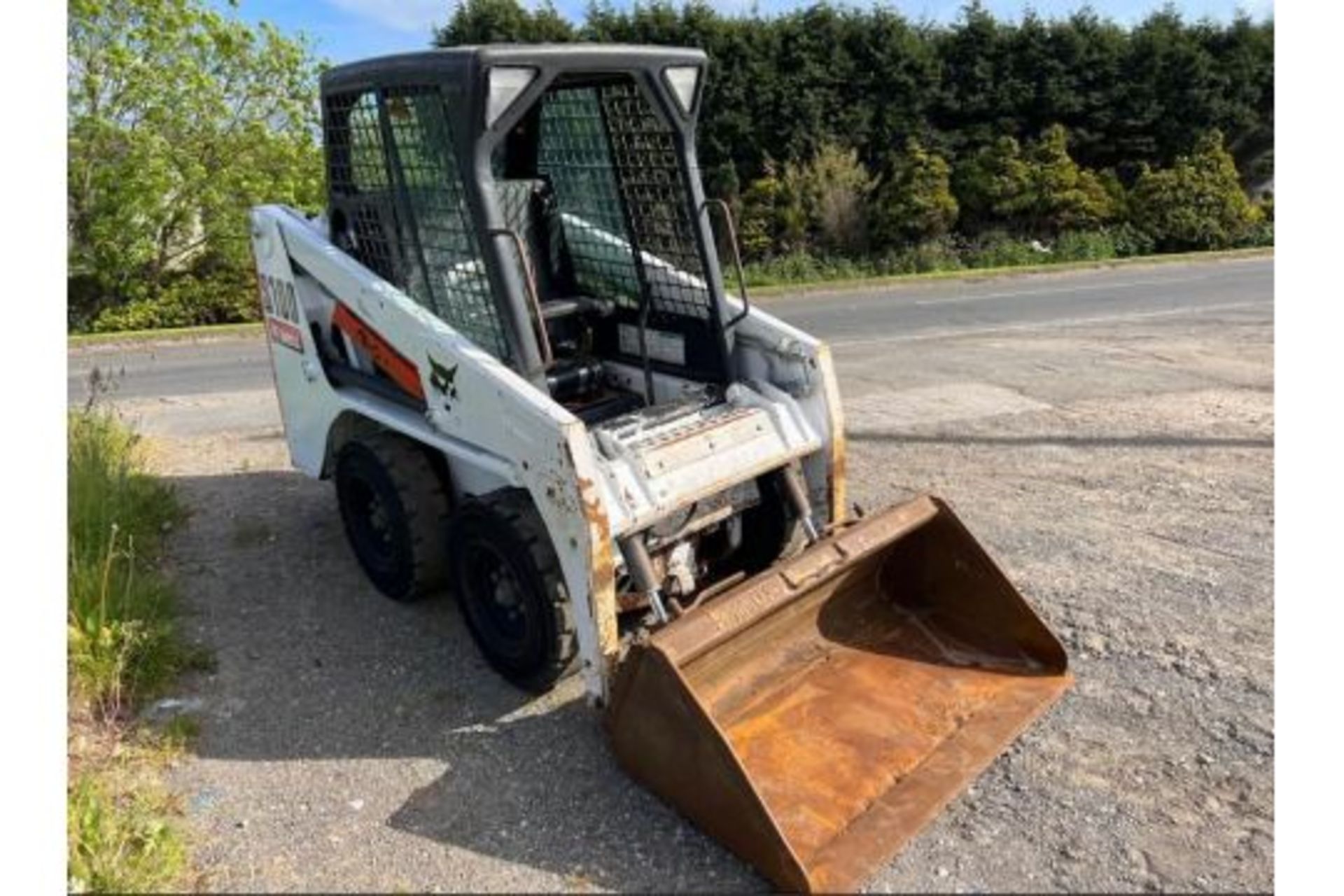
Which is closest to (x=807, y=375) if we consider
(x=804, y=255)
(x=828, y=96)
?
(x=804, y=255)

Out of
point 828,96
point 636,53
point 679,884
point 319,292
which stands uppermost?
point 828,96

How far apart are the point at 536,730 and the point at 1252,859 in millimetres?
2182

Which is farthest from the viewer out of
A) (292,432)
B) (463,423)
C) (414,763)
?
(292,432)

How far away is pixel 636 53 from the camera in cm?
390

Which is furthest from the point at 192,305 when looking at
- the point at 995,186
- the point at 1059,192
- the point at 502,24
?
the point at 1059,192

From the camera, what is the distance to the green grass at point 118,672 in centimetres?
289

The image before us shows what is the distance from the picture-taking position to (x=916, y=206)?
64.2 ft

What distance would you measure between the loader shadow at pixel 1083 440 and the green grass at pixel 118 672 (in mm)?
4297

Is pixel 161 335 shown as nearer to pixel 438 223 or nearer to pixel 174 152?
pixel 174 152

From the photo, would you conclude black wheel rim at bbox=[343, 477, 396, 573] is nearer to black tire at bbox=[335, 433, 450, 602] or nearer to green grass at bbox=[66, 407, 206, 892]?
black tire at bbox=[335, 433, 450, 602]

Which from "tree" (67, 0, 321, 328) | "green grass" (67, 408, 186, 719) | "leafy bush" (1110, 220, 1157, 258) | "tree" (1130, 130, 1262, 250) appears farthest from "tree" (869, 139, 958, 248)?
"green grass" (67, 408, 186, 719)

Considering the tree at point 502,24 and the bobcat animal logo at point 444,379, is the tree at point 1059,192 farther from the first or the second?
the bobcat animal logo at point 444,379

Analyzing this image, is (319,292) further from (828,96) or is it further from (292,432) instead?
(828,96)

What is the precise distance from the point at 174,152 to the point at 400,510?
1400cm
